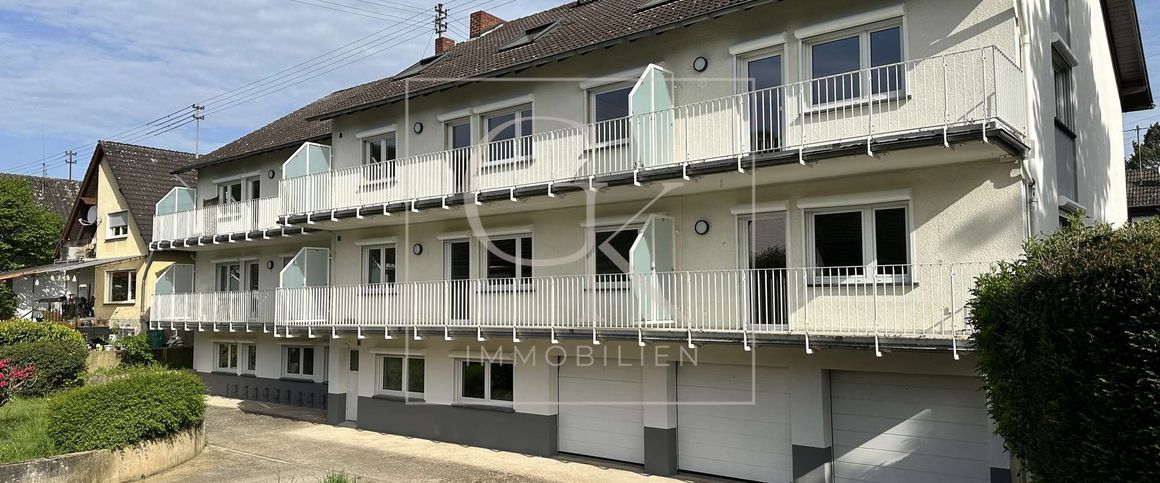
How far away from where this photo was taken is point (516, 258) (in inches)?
632

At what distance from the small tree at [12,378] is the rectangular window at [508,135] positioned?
38.8 ft

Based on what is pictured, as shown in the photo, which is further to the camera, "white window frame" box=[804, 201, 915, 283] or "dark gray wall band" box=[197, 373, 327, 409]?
"dark gray wall band" box=[197, 373, 327, 409]

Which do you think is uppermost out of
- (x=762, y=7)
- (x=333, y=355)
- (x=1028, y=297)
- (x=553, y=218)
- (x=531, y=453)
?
(x=762, y=7)

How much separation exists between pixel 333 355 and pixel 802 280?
12263 mm

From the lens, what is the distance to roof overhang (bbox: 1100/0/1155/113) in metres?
16.9

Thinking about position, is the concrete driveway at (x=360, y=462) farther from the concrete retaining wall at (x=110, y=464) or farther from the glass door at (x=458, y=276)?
the glass door at (x=458, y=276)

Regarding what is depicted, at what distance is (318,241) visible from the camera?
849 inches

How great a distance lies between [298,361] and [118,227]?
1317 centimetres

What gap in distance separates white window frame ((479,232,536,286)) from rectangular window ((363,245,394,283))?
9.94 feet

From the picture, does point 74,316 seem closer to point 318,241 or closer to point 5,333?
point 5,333

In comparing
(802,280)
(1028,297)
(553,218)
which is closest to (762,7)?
(802,280)

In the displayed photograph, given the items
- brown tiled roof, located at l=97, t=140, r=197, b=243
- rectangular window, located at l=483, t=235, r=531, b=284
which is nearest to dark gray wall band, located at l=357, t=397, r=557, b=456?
rectangular window, located at l=483, t=235, r=531, b=284

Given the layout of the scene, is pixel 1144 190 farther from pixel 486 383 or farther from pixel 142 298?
pixel 142 298

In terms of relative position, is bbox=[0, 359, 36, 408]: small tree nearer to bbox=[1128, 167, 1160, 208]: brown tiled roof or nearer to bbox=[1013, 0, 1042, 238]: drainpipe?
bbox=[1013, 0, 1042, 238]: drainpipe
